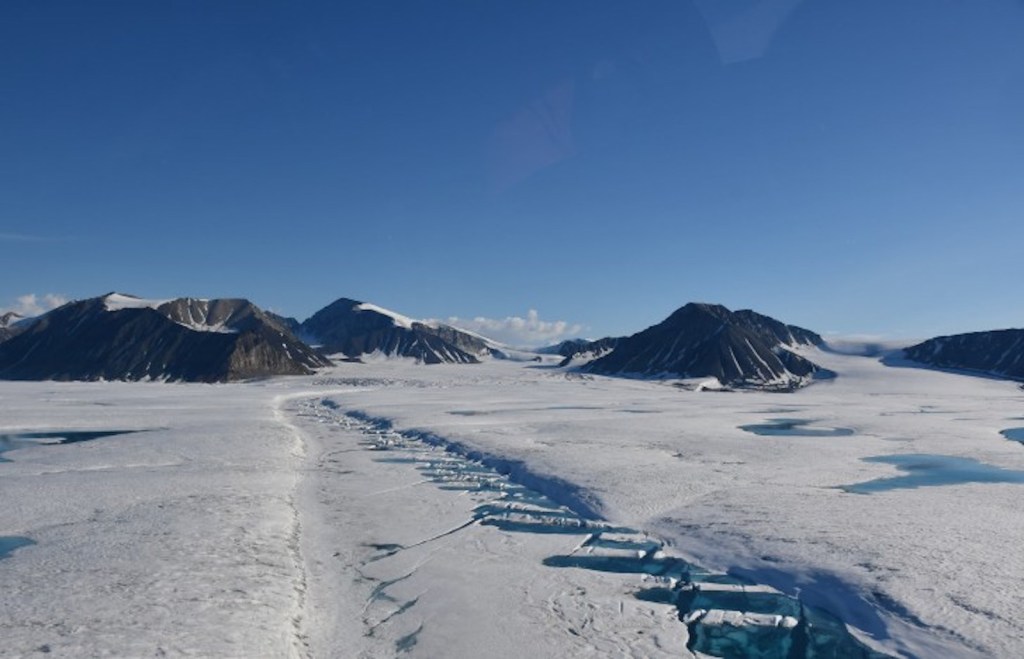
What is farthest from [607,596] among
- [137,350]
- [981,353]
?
[981,353]

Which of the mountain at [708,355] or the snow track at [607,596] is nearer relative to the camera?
the snow track at [607,596]

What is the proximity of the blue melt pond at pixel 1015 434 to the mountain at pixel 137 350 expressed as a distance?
4494 inches

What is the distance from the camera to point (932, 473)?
24.6 metres

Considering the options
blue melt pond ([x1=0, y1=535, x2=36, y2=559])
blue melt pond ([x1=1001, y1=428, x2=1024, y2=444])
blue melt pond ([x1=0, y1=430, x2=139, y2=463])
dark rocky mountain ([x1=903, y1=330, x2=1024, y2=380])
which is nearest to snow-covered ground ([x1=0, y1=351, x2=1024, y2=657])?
blue melt pond ([x1=0, y1=535, x2=36, y2=559])

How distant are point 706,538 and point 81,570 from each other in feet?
43.6

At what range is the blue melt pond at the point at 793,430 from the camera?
129 ft

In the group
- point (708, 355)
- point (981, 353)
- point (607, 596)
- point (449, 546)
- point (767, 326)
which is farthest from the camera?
point (767, 326)

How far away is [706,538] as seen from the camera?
51.1 ft

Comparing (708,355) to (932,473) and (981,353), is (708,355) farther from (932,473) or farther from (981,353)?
(932,473)

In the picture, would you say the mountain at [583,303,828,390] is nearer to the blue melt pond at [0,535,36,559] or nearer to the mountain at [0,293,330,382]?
the mountain at [0,293,330,382]

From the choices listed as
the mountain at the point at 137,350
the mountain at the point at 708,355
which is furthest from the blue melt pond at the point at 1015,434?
the mountain at the point at 137,350

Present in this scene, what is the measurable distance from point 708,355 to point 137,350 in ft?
392

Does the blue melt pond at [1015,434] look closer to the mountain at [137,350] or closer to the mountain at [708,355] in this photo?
the mountain at [708,355]

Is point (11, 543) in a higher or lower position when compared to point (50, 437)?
lower
